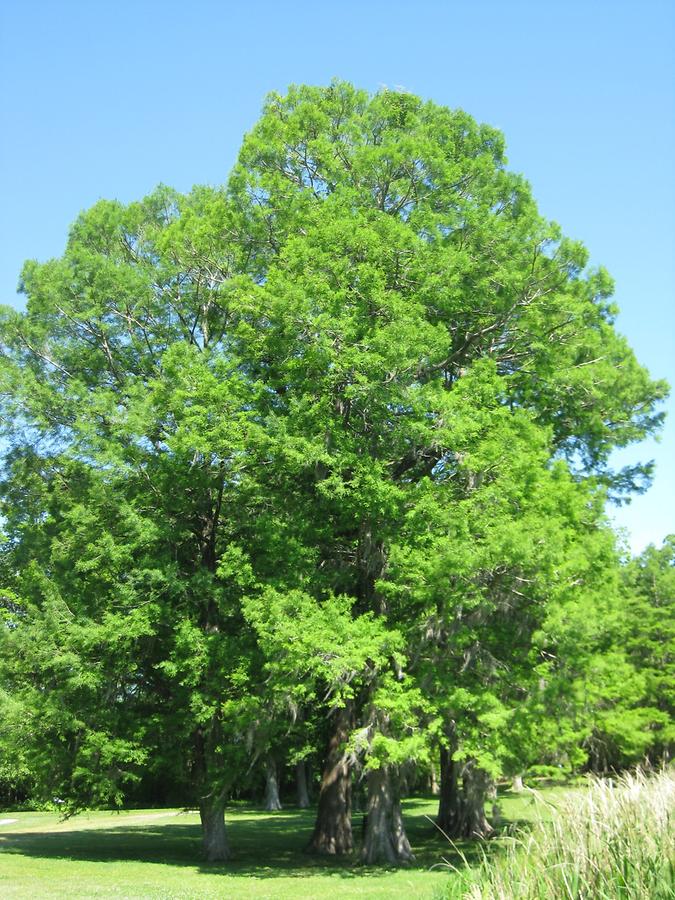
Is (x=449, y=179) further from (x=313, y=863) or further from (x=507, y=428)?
(x=313, y=863)

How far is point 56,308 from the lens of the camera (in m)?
21.2

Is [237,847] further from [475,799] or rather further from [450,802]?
[475,799]

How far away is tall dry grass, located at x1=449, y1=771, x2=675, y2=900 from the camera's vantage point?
22.0 feet

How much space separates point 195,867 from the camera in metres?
17.7

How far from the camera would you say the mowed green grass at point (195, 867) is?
1323 cm

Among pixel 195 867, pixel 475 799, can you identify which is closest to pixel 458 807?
pixel 475 799

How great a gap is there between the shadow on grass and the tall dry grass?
18.4 ft

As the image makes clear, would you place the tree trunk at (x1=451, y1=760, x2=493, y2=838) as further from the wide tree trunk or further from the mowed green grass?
the mowed green grass

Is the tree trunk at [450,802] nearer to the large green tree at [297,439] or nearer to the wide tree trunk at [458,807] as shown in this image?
the wide tree trunk at [458,807]

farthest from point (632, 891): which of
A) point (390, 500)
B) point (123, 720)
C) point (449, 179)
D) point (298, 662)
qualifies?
point (449, 179)

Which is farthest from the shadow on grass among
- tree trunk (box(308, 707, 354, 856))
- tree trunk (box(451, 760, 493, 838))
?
tree trunk (box(451, 760, 493, 838))

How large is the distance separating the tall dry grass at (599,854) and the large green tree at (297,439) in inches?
282

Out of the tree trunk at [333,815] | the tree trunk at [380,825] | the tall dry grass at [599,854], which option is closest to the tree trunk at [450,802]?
the tree trunk at [333,815]

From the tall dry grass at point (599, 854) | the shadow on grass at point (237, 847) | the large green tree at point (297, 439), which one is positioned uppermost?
the large green tree at point (297, 439)
